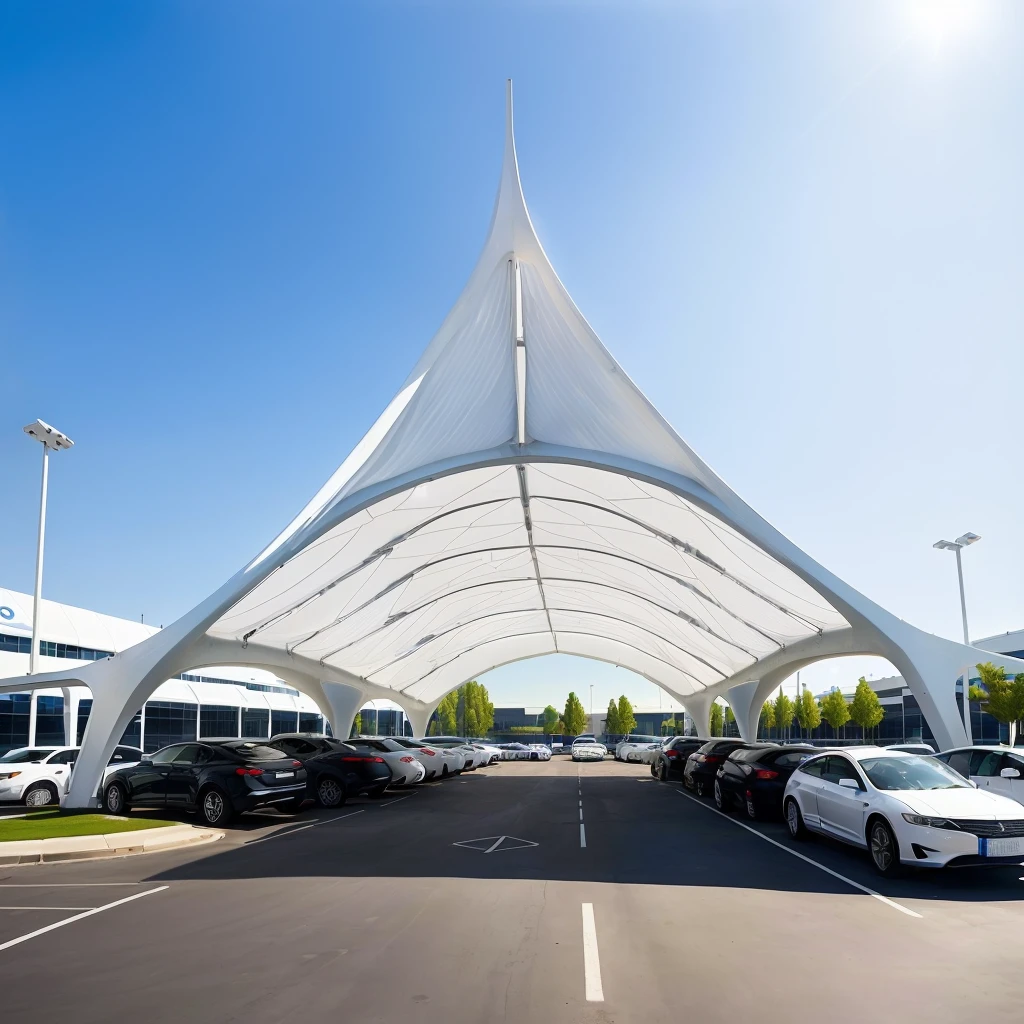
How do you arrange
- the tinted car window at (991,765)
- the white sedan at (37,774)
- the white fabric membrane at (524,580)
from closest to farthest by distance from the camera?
the tinted car window at (991,765), the white sedan at (37,774), the white fabric membrane at (524,580)

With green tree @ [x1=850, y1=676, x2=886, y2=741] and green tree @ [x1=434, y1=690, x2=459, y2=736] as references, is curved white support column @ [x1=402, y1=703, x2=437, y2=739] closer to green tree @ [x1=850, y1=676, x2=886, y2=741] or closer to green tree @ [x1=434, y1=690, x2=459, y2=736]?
green tree @ [x1=850, y1=676, x2=886, y2=741]

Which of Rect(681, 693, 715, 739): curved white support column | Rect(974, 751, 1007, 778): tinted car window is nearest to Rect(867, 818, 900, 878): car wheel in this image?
Rect(974, 751, 1007, 778): tinted car window

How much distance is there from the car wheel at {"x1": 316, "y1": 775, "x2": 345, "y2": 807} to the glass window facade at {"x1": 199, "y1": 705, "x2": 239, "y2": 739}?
2973 centimetres

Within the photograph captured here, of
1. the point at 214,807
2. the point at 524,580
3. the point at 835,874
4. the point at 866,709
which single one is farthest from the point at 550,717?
the point at 835,874

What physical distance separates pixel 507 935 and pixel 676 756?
71.2 ft

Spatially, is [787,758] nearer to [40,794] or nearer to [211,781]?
[211,781]

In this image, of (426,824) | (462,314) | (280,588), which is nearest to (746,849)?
(426,824)

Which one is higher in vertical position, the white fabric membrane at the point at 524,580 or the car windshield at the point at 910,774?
the white fabric membrane at the point at 524,580

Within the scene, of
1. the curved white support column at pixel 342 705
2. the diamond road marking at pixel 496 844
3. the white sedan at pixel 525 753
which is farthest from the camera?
the white sedan at pixel 525 753

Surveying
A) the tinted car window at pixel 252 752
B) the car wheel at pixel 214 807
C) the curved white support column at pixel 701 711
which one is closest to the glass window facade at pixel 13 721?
the tinted car window at pixel 252 752

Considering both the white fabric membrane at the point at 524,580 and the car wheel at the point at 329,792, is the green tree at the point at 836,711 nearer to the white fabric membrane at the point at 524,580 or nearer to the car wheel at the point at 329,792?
the white fabric membrane at the point at 524,580

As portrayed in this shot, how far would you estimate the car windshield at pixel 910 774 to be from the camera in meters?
10.6

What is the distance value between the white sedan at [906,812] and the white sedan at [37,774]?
14.6 m

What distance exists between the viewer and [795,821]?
13117 mm
